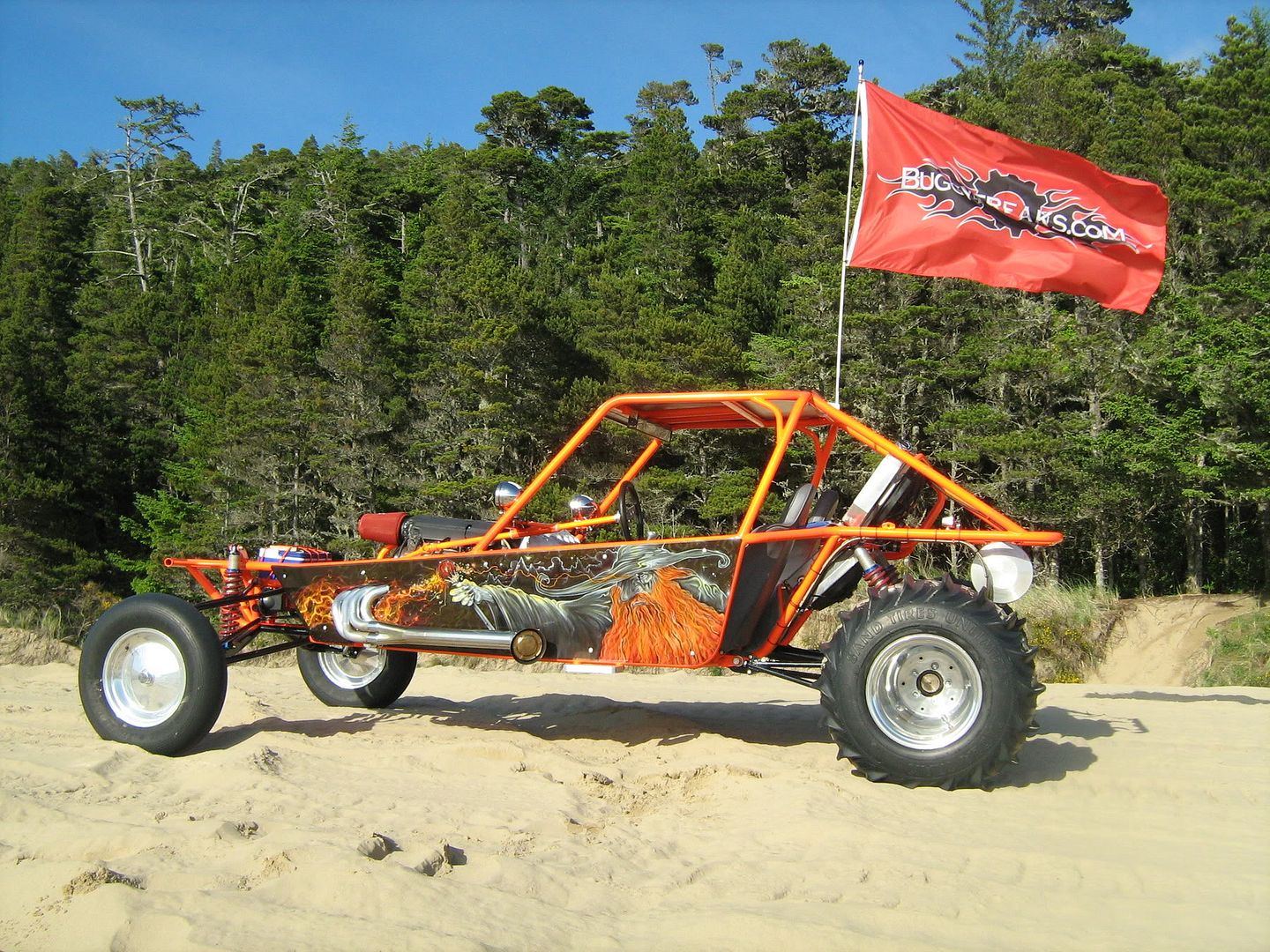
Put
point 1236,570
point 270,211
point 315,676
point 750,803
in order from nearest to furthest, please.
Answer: point 750,803, point 315,676, point 1236,570, point 270,211

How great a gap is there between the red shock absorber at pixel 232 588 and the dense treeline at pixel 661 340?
1915 centimetres

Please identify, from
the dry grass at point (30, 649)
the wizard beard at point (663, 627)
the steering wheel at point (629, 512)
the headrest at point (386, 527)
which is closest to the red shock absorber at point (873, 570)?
the wizard beard at point (663, 627)

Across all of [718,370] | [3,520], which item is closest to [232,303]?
[3,520]

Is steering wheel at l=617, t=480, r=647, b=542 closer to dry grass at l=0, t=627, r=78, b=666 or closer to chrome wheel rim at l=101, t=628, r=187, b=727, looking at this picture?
chrome wheel rim at l=101, t=628, r=187, b=727

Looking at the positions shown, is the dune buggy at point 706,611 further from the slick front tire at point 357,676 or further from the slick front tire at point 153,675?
the slick front tire at point 357,676

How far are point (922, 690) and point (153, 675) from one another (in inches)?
170

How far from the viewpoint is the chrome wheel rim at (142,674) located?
19.2 feet

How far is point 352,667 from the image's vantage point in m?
7.51

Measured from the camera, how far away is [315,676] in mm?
7434

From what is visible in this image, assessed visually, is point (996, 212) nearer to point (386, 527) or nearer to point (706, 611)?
point (706, 611)

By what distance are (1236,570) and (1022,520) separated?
6810 mm

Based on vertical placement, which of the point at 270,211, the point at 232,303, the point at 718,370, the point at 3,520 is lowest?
the point at 3,520

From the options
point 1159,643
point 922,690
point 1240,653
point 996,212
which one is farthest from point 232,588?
point 1159,643

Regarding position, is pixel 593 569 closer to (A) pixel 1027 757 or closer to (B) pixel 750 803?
(B) pixel 750 803
